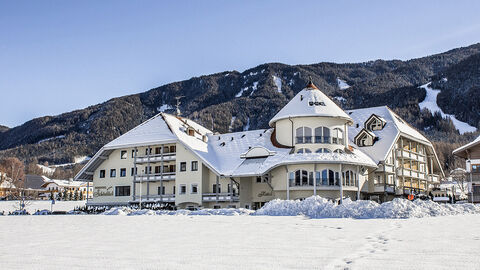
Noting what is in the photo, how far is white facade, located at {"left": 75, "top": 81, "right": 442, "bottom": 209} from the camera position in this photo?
44.1 metres

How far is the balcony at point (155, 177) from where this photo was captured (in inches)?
2039

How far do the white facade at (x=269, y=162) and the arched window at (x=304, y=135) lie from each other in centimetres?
10

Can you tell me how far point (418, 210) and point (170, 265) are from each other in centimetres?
2095

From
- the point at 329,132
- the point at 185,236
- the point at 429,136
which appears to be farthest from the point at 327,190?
the point at 429,136

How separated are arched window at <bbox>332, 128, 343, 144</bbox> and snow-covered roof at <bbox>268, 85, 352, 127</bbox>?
1.36 metres

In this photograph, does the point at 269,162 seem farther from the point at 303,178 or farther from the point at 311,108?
the point at 311,108

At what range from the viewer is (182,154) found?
51.2m

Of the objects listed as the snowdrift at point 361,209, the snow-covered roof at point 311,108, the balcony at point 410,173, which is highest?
the snow-covered roof at point 311,108

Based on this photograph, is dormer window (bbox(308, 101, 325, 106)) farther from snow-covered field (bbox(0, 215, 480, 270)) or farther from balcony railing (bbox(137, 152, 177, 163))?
snow-covered field (bbox(0, 215, 480, 270))

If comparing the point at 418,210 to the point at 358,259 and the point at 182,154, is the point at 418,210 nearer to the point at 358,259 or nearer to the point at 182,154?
the point at 358,259

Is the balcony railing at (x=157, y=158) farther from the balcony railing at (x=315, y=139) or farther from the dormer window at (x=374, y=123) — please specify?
the dormer window at (x=374, y=123)

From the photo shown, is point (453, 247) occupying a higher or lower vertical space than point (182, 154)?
lower

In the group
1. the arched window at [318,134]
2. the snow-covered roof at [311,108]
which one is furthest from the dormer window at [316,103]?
the arched window at [318,134]

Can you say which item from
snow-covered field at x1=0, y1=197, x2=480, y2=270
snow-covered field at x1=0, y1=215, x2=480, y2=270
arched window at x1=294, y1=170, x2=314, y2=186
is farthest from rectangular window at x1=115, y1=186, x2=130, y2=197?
snow-covered field at x1=0, y1=215, x2=480, y2=270
